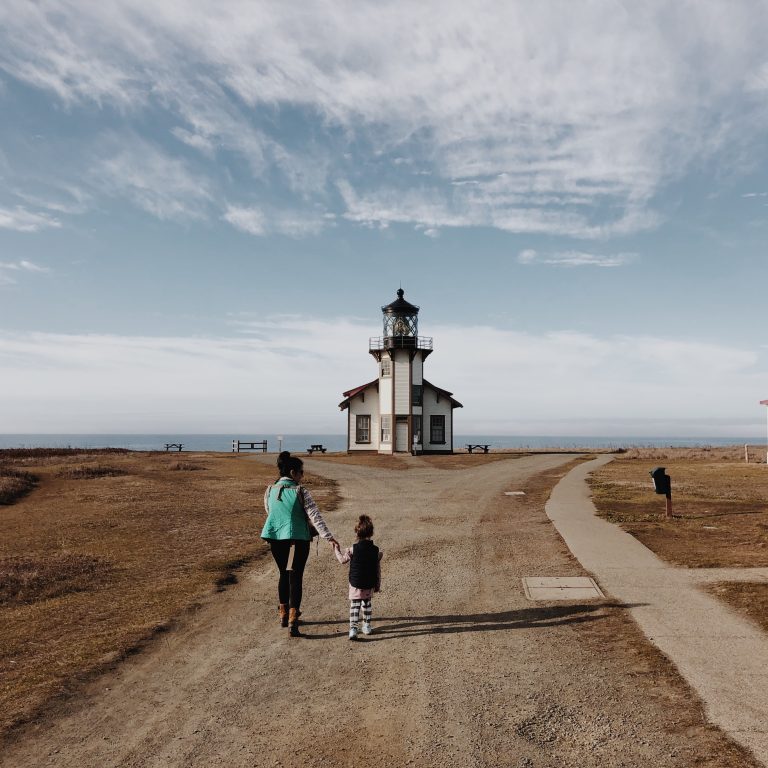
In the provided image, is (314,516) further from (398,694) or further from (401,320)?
(401,320)

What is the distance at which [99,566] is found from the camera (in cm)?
1084

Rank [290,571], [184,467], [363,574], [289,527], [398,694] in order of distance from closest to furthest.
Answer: [398,694]
[363,574]
[289,527]
[290,571]
[184,467]

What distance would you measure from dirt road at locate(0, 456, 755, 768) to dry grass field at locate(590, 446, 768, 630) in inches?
95.1

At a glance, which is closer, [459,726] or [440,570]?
[459,726]

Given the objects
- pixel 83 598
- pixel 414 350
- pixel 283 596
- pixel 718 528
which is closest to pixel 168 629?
pixel 283 596

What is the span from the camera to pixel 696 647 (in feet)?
21.0

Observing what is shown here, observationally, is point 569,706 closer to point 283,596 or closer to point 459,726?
point 459,726

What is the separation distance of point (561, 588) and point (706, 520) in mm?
7871

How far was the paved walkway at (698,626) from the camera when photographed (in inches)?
197

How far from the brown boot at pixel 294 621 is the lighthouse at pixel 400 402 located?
41.2 m

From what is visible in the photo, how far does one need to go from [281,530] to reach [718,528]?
10664mm

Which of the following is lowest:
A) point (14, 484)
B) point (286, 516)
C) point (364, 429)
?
point (14, 484)

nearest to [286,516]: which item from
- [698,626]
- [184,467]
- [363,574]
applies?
[363,574]

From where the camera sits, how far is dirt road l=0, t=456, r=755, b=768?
450 cm
